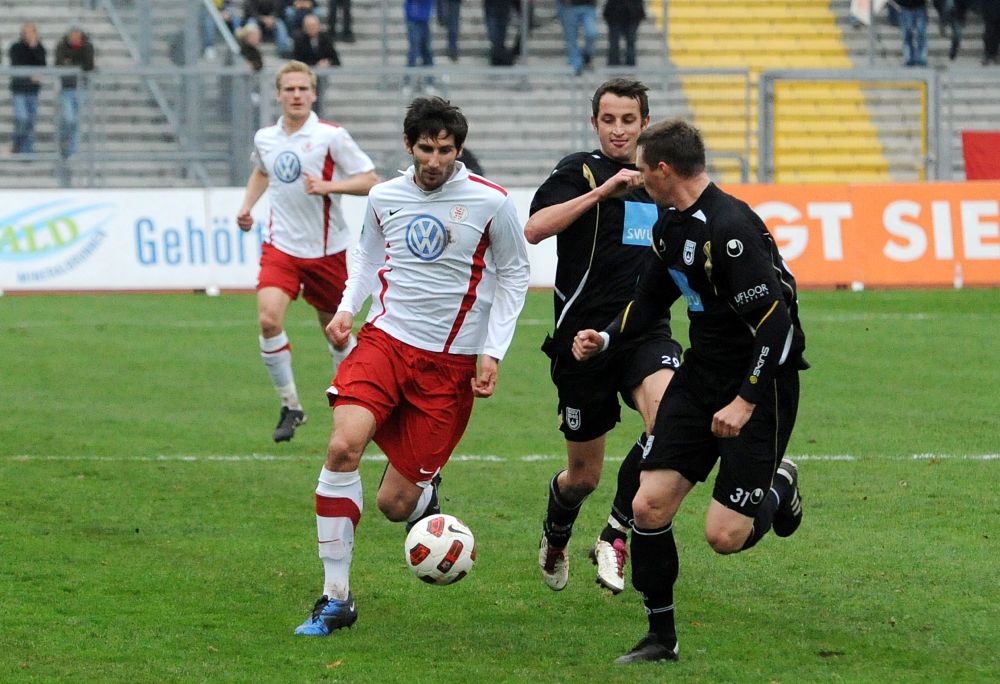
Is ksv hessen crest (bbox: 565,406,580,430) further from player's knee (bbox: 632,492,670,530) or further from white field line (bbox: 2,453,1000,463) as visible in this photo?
white field line (bbox: 2,453,1000,463)

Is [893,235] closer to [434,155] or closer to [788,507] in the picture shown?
[788,507]

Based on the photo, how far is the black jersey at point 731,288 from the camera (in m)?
5.79

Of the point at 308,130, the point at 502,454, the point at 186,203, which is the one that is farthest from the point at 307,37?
the point at 502,454

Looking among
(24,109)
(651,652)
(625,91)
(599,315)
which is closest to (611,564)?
(599,315)

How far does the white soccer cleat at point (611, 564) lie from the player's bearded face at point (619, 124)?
69.4 inches

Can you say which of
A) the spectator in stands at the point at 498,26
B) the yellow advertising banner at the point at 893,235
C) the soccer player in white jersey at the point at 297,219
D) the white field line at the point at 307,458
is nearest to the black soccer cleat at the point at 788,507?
the white field line at the point at 307,458

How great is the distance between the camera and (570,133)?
24.6 metres

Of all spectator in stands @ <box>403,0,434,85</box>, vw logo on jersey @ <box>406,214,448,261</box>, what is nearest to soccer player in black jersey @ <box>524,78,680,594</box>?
vw logo on jersey @ <box>406,214,448,261</box>

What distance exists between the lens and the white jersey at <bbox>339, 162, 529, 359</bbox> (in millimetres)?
6977

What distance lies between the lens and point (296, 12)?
26719mm

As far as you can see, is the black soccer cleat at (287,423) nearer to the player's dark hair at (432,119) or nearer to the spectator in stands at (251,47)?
the player's dark hair at (432,119)

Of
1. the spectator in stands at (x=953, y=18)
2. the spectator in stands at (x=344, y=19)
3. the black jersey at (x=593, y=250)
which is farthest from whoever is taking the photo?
the spectator in stands at (x=953, y=18)

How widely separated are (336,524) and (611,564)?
53.2 inches

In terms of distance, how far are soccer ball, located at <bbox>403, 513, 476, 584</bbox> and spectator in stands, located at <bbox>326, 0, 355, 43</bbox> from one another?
71.5 ft
